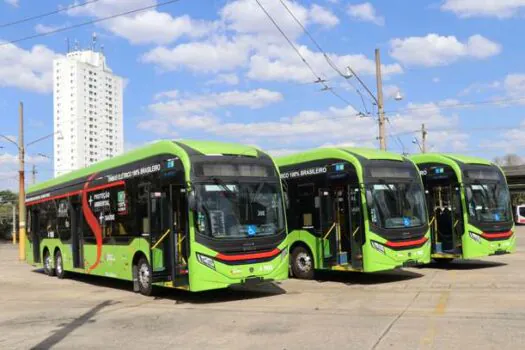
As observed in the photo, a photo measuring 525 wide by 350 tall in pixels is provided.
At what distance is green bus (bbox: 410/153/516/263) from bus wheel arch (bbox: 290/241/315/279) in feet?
13.6

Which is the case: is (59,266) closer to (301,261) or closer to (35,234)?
(35,234)

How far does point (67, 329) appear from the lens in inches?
366

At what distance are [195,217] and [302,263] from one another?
5249 mm

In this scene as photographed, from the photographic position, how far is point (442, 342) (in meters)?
7.32

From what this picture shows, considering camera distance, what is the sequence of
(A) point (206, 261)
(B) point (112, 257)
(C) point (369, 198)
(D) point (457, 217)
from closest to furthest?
1. (A) point (206, 261)
2. (C) point (369, 198)
3. (B) point (112, 257)
4. (D) point (457, 217)

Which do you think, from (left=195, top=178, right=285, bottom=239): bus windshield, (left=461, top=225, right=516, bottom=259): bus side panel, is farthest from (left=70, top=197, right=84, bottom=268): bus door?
(left=461, top=225, right=516, bottom=259): bus side panel

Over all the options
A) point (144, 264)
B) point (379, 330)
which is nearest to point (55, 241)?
point (144, 264)

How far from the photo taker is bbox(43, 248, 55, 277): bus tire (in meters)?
19.6

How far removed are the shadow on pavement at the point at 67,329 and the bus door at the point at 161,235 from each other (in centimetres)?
134

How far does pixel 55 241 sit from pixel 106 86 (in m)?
25.8

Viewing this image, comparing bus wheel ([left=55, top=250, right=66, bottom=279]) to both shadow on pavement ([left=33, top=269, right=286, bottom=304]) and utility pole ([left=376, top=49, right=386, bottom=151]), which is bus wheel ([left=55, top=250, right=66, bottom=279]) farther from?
utility pole ([left=376, top=49, right=386, bottom=151])

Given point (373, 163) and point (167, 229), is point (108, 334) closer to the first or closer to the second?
point (167, 229)

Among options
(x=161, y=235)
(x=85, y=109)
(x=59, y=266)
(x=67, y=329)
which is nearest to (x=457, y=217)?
(x=161, y=235)

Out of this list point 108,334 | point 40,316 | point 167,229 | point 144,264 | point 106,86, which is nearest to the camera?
point 108,334
